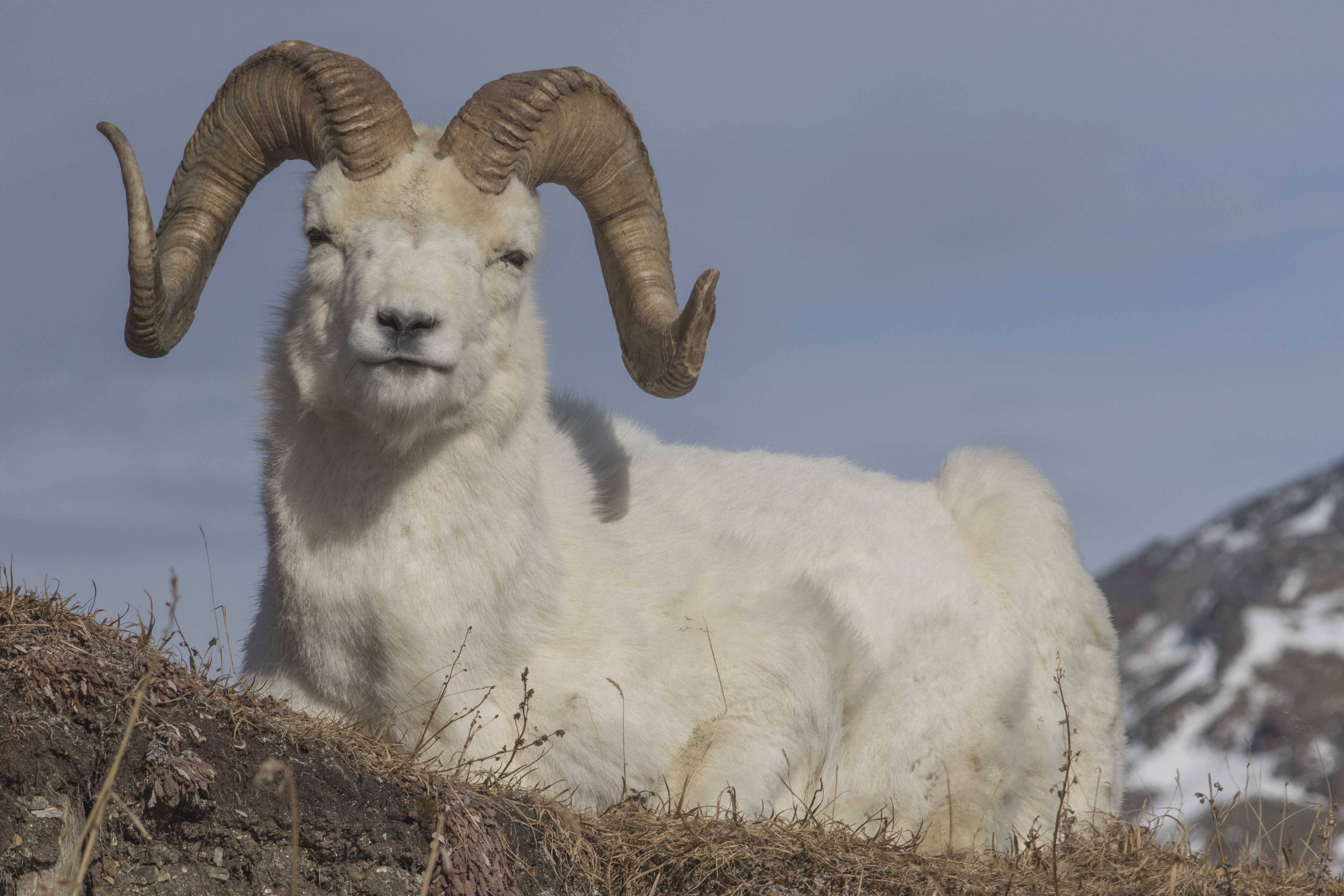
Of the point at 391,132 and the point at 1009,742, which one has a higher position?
the point at 391,132

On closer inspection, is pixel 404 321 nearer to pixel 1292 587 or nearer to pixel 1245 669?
pixel 1245 669

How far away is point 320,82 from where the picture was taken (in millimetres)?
6613

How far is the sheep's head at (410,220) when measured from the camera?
5.89m

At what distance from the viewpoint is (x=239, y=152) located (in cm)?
700

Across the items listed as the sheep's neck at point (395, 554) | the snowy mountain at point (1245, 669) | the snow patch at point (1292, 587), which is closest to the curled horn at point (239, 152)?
the sheep's neck at point (395, 554)

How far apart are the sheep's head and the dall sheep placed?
2 cm

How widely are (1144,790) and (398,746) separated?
508cm

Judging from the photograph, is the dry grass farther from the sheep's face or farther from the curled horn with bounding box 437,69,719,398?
the curled horn with bounding box 437,69,719,398

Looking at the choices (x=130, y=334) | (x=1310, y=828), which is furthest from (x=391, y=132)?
(x=1310, y=828)

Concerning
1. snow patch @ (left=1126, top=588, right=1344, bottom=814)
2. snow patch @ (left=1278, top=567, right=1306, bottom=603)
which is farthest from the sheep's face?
snow patch @ (left=1278, top=567, right=1306, bottom=603)

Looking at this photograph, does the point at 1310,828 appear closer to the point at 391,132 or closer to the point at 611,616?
the point at 611,616

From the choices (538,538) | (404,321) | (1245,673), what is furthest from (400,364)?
(1245,673)

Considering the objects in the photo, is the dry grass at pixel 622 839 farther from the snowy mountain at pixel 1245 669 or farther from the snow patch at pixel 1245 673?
the snow patch at pixel 1245 673

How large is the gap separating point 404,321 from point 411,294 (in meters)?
0.14
